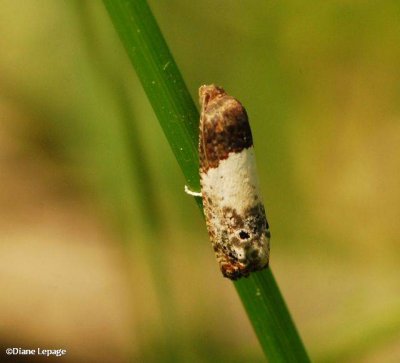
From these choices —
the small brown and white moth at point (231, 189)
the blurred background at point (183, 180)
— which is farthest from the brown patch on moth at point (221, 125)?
the blurred background at point (183, 180)

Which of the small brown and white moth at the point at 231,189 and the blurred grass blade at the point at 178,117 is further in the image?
the small brown and white moth at the point at 231,189

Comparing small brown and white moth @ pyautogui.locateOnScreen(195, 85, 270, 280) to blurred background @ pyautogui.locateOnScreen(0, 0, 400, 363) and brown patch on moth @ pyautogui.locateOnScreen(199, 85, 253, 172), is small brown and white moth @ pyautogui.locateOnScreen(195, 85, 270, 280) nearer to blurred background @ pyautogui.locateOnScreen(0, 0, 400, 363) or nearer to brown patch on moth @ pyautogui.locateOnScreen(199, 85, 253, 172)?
brown patch on moth @ pyautogui.locateOnScreen(199, 85, 253, 172)

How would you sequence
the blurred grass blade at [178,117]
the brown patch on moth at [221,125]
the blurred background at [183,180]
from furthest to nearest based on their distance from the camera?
1. the blurred background at [183,180]
2. the brown patch on moth at [221,125]
3. the blurred grass blade at [178,117]

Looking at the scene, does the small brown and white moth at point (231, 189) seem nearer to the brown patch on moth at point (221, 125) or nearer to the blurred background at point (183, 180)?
the brown patch on moth at point (221, 125)

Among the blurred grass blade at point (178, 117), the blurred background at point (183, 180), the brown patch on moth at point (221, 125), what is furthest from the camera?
the blurred background at point (183, 180)

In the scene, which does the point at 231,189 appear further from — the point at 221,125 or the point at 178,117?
the point at 178,117
